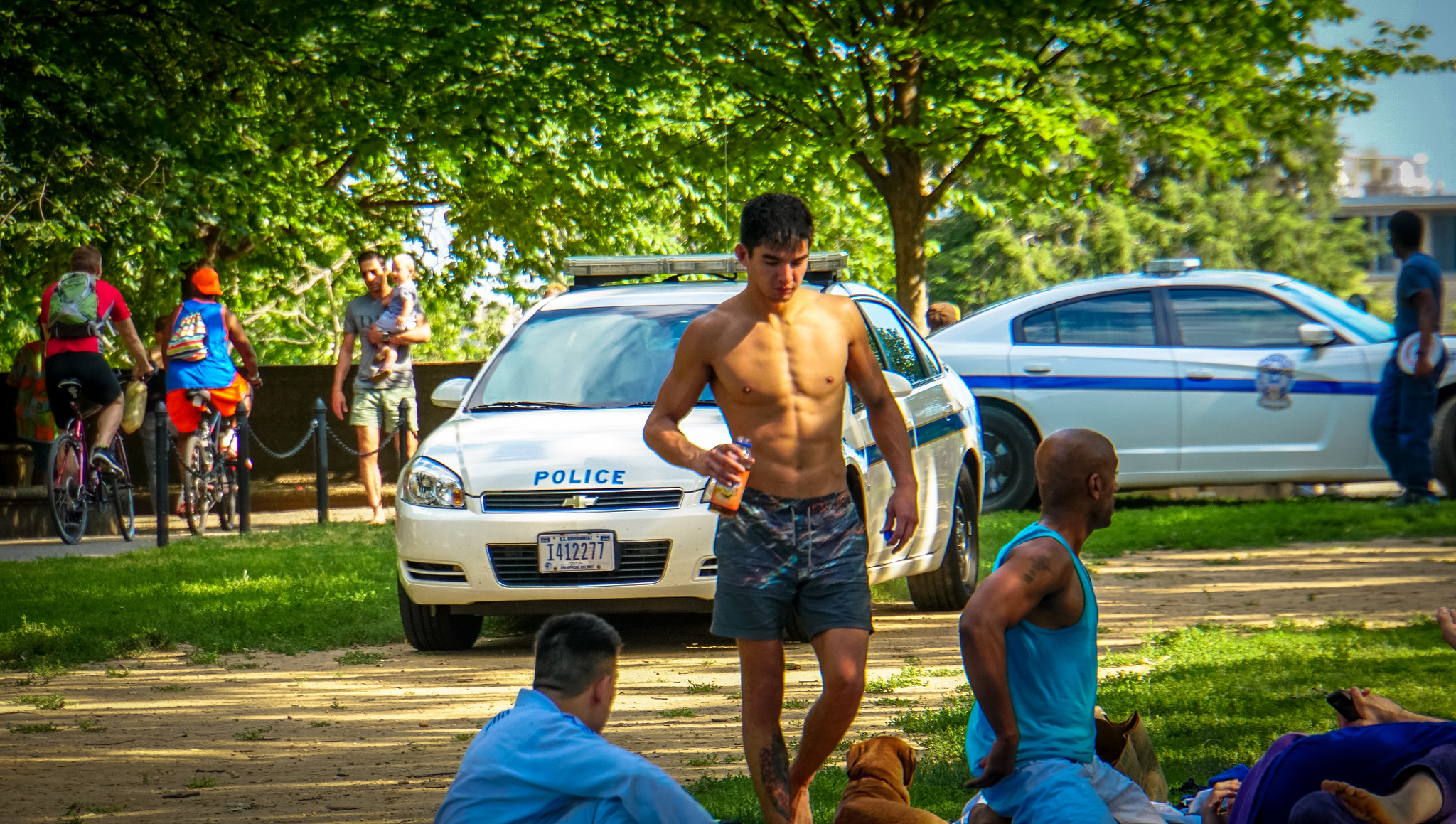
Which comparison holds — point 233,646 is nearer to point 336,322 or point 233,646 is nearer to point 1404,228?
point 1404,228

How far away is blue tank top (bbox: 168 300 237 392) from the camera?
42.8 ft

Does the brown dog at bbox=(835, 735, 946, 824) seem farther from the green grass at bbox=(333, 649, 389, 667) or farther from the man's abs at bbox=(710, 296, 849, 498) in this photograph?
the green grass at bbox=(333, 649, 389, 667)

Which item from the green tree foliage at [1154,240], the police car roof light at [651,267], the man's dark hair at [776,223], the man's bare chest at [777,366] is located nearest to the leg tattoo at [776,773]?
the man's bare chest at [777,366]

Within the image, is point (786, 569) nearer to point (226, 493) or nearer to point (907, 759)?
point (907, 759)

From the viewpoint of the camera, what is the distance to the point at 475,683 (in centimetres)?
705

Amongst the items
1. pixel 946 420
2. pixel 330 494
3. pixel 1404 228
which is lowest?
pixel 330 494

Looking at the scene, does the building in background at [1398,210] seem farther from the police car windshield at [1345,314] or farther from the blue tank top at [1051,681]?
the blue tank top at [1051,681]

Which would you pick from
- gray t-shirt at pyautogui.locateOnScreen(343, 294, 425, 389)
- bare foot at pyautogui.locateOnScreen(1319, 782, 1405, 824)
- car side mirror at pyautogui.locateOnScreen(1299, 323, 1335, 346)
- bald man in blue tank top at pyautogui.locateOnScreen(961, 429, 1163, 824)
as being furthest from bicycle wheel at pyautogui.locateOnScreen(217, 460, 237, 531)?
bare foot at pyautogui.locateOnScreen(1319, 782, 1405, 824)

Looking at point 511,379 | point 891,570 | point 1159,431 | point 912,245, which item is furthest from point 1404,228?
point 511,379

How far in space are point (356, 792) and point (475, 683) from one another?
1.90m

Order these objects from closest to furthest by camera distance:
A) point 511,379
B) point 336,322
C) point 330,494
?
1. point 511,379
2. point 330,494
3. point 336,322

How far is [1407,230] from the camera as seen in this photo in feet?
39.3

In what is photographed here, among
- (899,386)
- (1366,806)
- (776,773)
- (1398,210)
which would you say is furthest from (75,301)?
(1398,210)

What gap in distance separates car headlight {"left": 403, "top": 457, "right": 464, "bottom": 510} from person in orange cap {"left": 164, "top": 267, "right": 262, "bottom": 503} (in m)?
6.02
